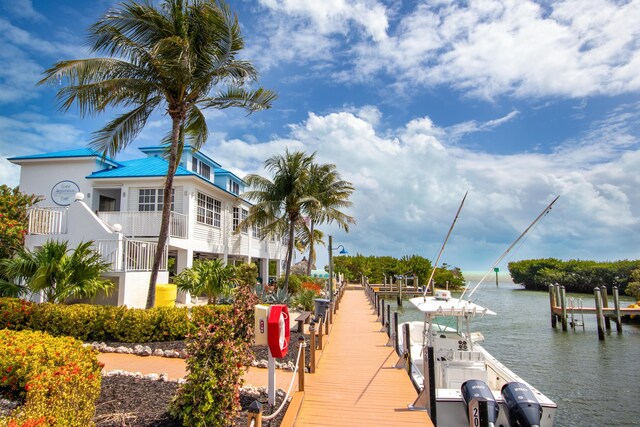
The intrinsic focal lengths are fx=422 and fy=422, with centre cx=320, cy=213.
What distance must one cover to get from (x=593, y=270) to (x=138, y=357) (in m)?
68.4

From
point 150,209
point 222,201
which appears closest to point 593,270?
point 222,201

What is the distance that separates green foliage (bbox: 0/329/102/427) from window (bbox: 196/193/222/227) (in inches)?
573

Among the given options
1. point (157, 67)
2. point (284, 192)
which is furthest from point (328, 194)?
point (157, 67)

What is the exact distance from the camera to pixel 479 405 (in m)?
6.79

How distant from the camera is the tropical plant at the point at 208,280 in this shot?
1717 cm

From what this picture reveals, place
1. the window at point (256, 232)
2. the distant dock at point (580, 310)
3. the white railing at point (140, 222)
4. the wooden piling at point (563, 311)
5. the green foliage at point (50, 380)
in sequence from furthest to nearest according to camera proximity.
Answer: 1. the window at point (256, 232)
2. the wooden piling at point (563, 311)
3. the distant dock at point (580, 310)
4. the white railing at point (140, 222)
5. the green foliage at point (50, 380)

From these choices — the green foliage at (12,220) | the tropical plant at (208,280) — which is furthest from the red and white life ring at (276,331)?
the green foliage at (12,220)

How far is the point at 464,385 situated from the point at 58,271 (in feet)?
37.0

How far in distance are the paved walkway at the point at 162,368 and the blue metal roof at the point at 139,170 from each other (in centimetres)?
1158

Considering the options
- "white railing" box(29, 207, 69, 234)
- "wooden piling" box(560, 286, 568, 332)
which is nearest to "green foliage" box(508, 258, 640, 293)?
"wooden piling" box(560, 286, 568, 332)

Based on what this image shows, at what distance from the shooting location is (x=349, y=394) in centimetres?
838

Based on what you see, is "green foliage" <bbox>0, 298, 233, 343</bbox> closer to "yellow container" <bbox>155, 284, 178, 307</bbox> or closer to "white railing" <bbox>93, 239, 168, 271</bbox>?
"white railing" <bbox>93, 239, 168, 271</bbox>

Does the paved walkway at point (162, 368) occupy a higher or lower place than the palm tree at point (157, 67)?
lower

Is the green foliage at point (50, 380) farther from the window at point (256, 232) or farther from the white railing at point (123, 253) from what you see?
the window at point (256, 232)
